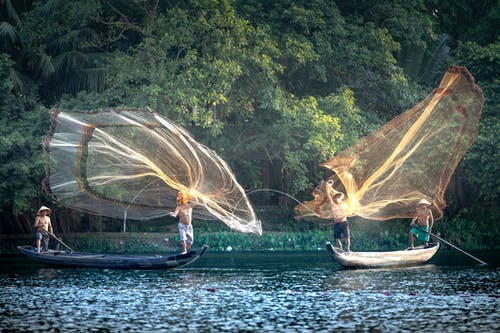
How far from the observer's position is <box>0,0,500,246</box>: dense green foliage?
3366 cm

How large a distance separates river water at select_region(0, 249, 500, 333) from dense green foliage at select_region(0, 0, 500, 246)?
310 inches

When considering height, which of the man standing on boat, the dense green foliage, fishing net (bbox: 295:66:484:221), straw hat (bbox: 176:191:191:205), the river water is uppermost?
the dense green foliage

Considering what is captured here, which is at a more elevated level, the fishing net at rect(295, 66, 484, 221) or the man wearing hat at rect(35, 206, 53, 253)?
the fishing net at rect(295, 66, 484, 221)

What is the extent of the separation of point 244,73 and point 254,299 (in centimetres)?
1691

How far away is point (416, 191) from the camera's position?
2678 cm

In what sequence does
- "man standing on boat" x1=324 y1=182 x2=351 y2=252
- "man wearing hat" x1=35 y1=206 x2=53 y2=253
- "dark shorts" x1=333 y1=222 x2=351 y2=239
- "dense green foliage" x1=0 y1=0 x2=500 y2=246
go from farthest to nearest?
"dense green foliage" x1=0 y1=0 x2=500 y2=246 < "man wearing hat" x1=35 y1=206 x2=53 y2=253 < "dark shorts" x1=333 y1=222 x2=351 y2=239 < "man standing on boat" x1=324 y1=182 x2=351 y2=252

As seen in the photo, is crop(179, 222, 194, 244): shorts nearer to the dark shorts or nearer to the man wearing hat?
the dark shorts

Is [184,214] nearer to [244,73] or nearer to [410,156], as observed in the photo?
[410,156]

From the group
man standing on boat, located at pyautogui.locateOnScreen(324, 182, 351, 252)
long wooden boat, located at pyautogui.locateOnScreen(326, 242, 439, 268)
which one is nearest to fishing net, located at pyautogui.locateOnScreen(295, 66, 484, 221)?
man standing on boat, located at pyautogui.locateOnScreen(324, 182, 351, 252)

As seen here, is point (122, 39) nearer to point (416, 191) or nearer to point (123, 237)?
point (123, 237)

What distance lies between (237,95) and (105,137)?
12.8 meters

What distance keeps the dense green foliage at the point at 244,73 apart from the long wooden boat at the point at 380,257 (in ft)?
26.7

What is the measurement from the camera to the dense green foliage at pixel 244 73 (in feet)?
110

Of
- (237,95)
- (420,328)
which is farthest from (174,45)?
(420,328)
